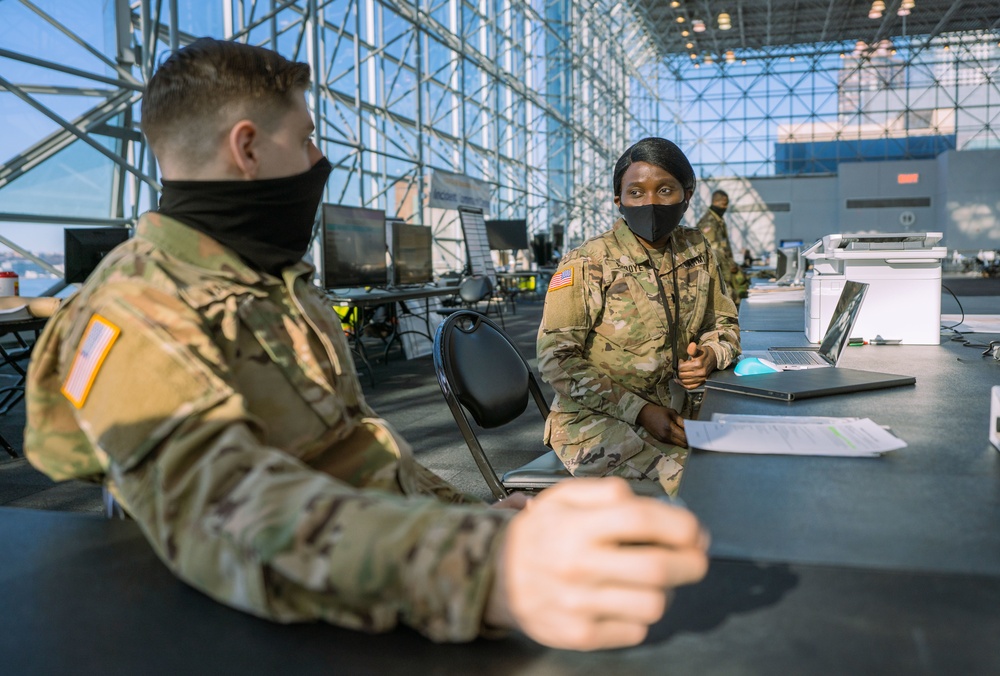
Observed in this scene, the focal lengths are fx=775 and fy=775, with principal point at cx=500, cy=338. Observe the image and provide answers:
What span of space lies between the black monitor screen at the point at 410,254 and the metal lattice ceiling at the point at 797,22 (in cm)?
1443

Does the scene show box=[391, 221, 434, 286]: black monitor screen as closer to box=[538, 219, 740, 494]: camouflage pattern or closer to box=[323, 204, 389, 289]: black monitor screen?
box=[323, 204, 389, 289]: black monitor screen

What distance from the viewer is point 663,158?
2035mm

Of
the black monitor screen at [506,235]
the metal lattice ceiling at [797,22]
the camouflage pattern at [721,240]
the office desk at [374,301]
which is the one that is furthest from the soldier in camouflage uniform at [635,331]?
the metal lattice ceiling at [797,22]

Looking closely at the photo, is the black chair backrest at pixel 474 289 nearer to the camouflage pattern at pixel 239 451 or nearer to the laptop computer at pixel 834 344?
the laptop computer at pixel 834 344

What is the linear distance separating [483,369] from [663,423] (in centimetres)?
44

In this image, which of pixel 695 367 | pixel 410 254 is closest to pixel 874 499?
pixel 695 367

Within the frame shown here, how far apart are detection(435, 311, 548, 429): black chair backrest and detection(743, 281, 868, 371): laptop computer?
2.07 feet

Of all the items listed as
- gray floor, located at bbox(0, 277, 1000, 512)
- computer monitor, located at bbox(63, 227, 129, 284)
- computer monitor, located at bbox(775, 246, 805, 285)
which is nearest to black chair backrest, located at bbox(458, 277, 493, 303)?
gray floor, located at bbox(0, 277, 1000, 512)

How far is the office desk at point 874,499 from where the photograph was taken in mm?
660

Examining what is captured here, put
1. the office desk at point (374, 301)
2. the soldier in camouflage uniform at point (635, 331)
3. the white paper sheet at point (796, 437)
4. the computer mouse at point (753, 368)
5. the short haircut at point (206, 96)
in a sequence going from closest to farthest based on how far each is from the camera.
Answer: the short haircut at point (206, 96) < the white paper sheet at point (796, 437) < the computer mouse at point (753, 368) < the soldier in camouflage uniform at point (635, 331) < the office desk at point (374, 301)

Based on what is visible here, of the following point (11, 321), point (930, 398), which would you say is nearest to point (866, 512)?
point (930, 398)

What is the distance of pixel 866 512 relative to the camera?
77cm

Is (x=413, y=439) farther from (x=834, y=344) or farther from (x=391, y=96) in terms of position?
(x=391, y=96)

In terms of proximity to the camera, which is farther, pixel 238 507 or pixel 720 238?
pixel 720 238
